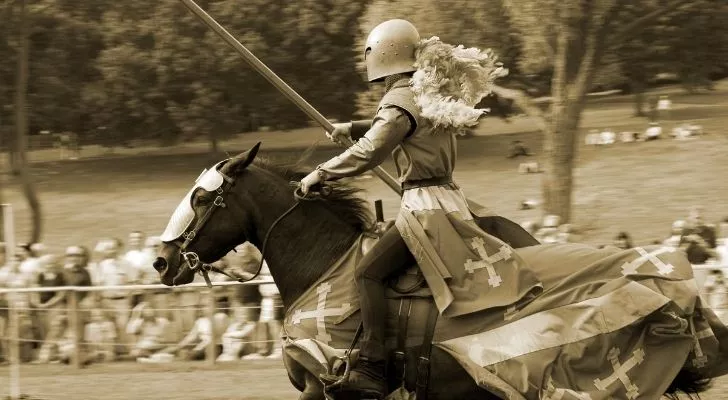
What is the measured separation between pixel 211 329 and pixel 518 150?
24157 mm

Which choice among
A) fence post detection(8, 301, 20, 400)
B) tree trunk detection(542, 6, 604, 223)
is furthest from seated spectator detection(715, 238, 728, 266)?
tree trunk detection(542, 6, 604, 223)

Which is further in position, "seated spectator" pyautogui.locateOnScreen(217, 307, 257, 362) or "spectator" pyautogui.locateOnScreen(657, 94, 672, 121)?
"spectator" pyautogui.locateOnScreen(657, 94, 672, 121)

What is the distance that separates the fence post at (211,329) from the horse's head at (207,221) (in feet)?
16.8

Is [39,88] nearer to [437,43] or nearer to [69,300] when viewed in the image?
[69,300]

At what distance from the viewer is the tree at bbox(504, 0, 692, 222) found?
19.1m

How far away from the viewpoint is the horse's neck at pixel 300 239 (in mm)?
6328

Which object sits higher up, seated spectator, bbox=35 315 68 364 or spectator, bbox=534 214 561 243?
spectator, bbox=534 214 561 243

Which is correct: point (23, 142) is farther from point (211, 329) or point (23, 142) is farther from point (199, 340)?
point (211, 329)

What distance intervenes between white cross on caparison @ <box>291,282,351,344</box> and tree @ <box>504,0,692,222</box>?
13406 millimetres

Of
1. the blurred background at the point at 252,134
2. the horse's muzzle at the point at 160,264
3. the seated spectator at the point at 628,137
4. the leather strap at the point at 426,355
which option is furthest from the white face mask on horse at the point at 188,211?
the seated spectator at the point at 628,137

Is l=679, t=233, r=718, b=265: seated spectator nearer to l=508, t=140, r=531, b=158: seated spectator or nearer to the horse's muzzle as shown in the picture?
the horse's muzzle

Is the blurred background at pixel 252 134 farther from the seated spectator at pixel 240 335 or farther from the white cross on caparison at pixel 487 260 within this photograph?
the white cross on caparison at pixel 487 260

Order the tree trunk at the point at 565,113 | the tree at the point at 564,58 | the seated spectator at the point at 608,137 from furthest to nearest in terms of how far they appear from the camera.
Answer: the seated spectator at the point at 608,137 → the tree trunk at the point at 565,113 → the tree at the point at 564,58

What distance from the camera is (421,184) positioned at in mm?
6020
